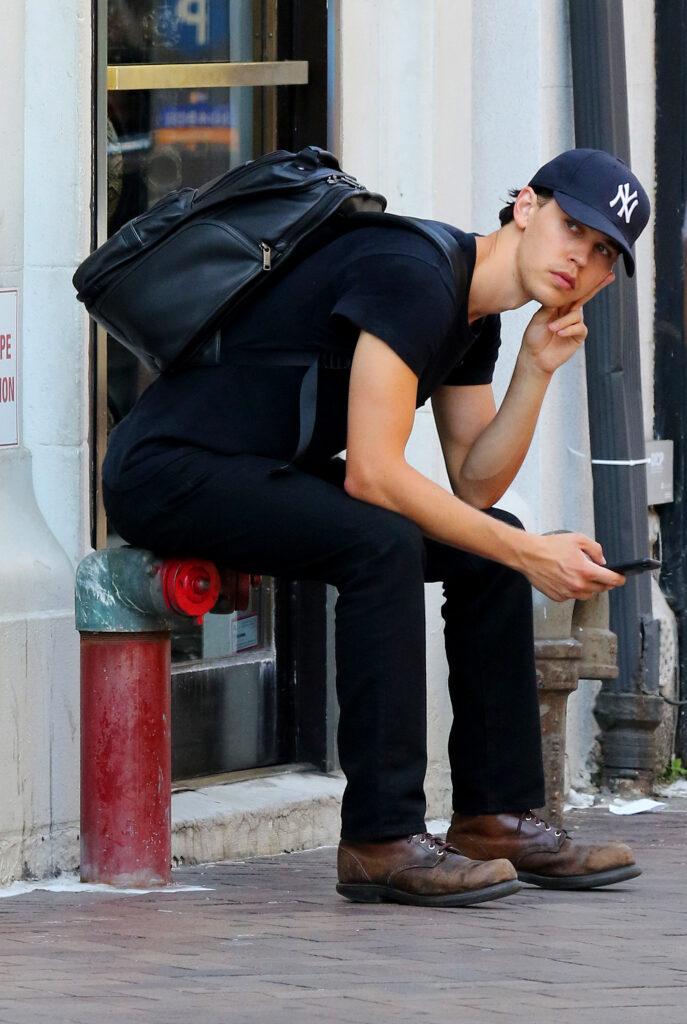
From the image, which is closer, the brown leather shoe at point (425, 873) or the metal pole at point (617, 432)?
the brown leather shoe at point (425, 873)

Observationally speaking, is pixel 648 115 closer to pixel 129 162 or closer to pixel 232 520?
pixel 129 162

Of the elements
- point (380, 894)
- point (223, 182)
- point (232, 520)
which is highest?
point (223, 182)

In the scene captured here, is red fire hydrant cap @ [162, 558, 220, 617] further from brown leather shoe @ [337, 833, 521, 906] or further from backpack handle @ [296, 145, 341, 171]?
backpack handle @ [296, 145, 341, 171]

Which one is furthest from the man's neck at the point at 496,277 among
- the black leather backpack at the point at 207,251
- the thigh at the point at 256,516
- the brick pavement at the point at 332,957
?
the brick pavement at the point at 332,957

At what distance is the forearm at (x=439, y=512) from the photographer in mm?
3996

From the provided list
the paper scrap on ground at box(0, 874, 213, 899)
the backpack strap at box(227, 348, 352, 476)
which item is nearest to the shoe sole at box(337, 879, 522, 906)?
the paper scrap on ground at box(0, 874, 213, 899)

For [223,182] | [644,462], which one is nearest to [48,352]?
[223,182]

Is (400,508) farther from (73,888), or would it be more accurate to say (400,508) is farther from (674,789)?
(674,789)

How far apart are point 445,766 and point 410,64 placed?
1830mm

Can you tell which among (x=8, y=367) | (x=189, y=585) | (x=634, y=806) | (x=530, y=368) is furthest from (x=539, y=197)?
(x=634, y=806)

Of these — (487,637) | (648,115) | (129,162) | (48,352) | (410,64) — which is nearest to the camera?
(487,637)

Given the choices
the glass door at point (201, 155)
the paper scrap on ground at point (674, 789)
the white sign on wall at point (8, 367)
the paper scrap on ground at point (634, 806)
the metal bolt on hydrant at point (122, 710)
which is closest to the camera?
the metal bolt on hydrant at point (122, 710)

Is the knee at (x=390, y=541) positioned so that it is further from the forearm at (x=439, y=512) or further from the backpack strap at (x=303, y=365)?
the backpack strap at (x=303, y=365)

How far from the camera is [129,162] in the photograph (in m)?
5.22
